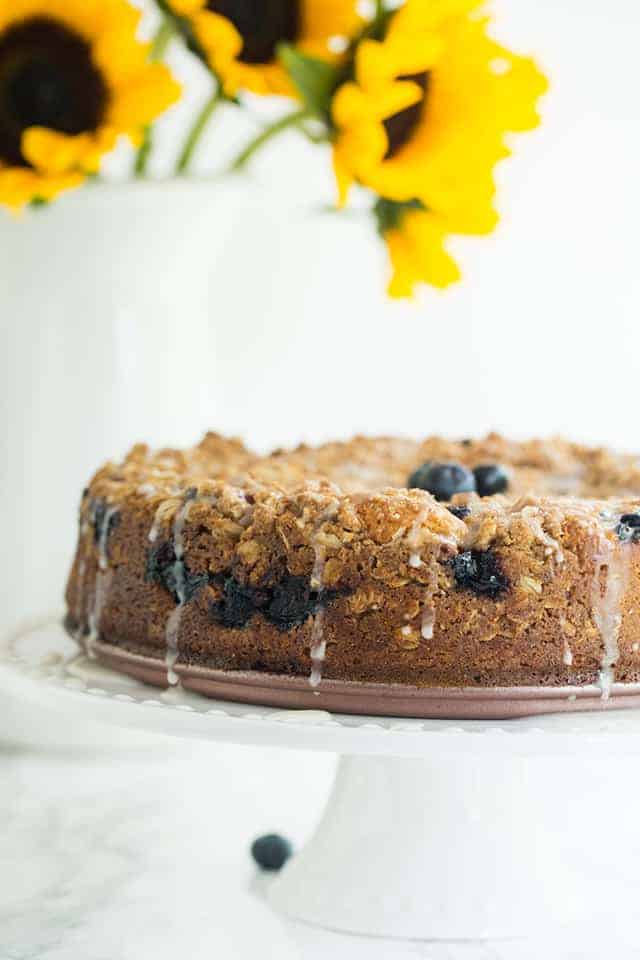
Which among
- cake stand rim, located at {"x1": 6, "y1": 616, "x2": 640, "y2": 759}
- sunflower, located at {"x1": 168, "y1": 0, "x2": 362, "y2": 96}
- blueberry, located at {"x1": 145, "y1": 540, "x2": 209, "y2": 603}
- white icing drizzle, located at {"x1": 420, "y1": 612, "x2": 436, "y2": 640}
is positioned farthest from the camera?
sunflower, located at {"x1": 168, "y1": 0, "x2": 362, "y2": 96}

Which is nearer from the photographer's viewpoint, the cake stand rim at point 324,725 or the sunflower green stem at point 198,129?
the cake stand rim at point 324,725

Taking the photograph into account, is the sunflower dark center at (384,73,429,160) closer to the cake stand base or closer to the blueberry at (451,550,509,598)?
the blueberry at (451,550,509,598)

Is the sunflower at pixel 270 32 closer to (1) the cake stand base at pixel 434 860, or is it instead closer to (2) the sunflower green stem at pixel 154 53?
(2) the sunflower green stem at pixel 154 53

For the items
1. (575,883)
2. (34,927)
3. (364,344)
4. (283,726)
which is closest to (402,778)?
(575,883)

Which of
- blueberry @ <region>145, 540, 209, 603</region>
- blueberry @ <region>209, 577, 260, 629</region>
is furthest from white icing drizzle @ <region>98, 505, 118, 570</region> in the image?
blueberry @ <region>209, 577, 260, 629</region>

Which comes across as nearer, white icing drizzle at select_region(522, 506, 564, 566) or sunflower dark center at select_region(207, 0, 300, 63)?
white icing drizzle at select_region(522, 506, 564, 566)

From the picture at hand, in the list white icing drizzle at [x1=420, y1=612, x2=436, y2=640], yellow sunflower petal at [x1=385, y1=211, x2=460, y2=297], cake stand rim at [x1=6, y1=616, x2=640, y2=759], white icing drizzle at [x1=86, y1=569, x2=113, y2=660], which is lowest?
cake stand rim at [x1=6, y1=616, x2=640, y2=759]

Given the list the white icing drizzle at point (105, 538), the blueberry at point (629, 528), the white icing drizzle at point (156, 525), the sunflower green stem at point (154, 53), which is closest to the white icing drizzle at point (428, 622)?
the blueberry at point (629, 528)
